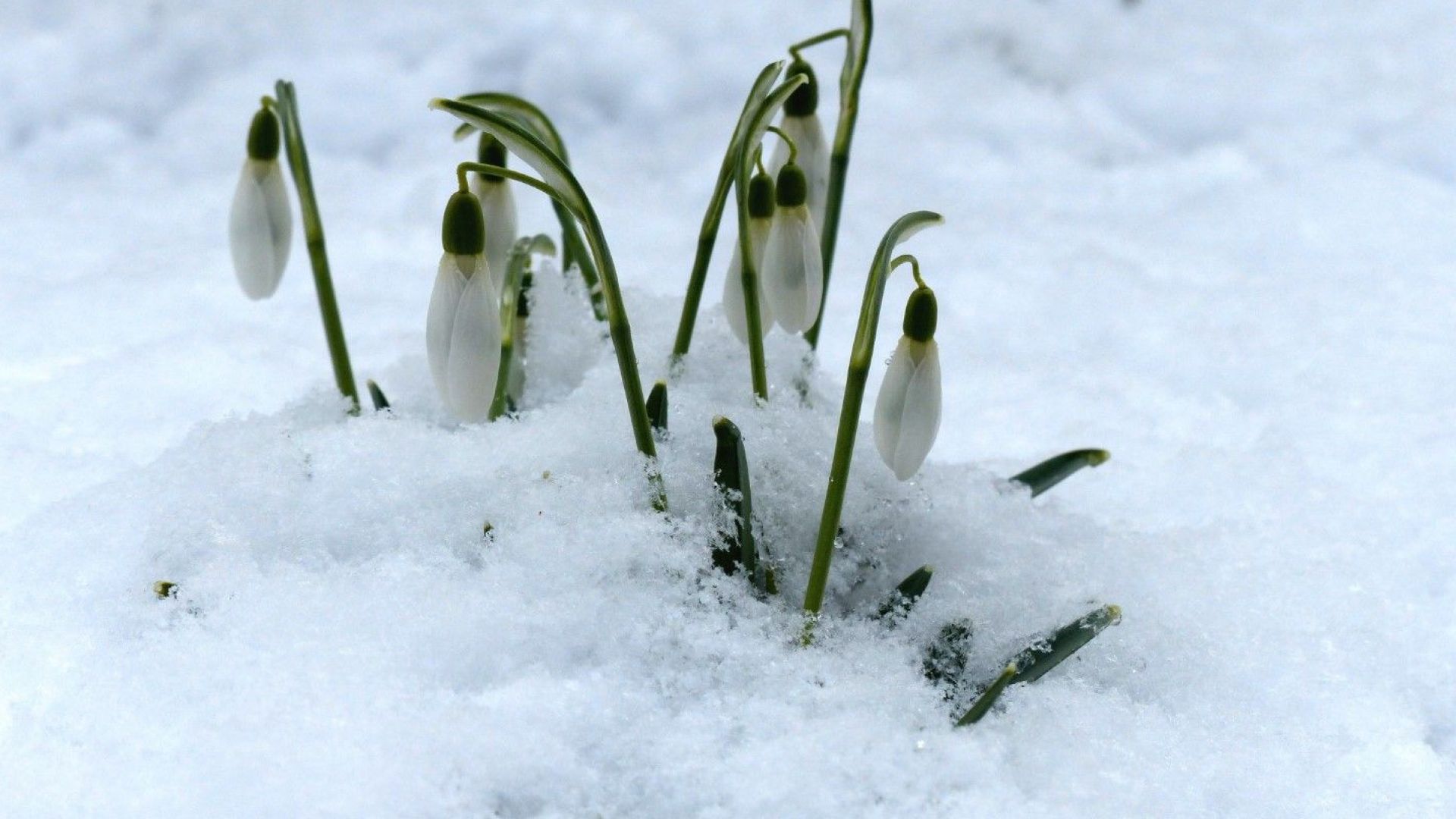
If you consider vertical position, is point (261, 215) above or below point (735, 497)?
above

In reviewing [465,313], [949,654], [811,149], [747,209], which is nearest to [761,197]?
[747,209]

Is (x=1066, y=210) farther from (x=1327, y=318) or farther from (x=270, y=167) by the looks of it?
(x=270, y=167)

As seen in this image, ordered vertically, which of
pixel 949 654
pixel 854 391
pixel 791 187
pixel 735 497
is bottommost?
pixel 949 654

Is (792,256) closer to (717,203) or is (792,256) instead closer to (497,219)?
(717,203)

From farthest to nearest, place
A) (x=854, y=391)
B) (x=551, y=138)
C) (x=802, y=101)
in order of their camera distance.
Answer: (x=551, y=138) < (x=802, y=101) < (x=854, y=391)

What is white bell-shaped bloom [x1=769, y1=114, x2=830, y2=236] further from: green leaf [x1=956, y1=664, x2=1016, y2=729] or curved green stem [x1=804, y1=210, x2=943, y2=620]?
green leaf [x1=956, y1=664, x2=1016, y2=729]

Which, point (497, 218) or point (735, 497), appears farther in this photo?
point (497, 218)

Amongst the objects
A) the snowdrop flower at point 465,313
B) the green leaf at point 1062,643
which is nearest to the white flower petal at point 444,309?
the snowdrop flower at point 465,313

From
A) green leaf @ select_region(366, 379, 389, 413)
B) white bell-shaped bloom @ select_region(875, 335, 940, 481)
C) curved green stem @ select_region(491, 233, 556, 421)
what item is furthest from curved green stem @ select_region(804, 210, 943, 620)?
green leaf @ select_region(366, 379, 389, 413)
